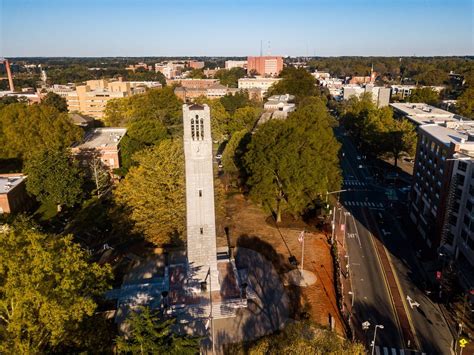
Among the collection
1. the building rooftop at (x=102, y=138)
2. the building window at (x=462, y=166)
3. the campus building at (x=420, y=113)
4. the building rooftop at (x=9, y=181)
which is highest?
the building window at (x=462, y=166)

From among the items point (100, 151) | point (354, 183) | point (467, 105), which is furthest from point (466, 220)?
point (467, 105)

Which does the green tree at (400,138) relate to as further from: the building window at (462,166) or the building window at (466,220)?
the building window at (466,220)

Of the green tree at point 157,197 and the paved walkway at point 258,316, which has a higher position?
the green tree at point 157,197

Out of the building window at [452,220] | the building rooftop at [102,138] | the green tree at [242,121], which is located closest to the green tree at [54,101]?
the building rooftop at [102,138]

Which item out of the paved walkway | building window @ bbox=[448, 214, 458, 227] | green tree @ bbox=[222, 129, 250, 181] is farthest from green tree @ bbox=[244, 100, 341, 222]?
building window @ bbox=[448, 214, 458, 227]

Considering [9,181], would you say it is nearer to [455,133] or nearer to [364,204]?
[364,204]

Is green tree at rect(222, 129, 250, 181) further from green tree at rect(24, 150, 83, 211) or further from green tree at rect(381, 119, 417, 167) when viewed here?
green tree at rect(381, 119, 417, 167)
